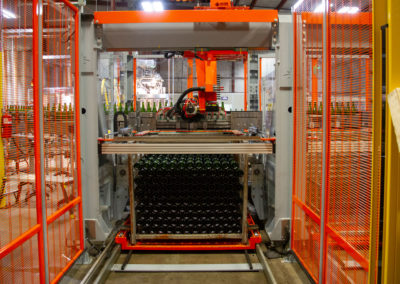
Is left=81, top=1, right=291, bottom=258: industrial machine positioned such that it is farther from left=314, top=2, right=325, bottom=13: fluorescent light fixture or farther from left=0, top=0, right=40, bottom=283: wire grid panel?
left=0, top=0, right=40, bottom=283: wire grid panel

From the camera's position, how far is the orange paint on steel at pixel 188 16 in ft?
9.46

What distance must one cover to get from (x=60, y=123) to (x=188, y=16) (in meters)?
1.69

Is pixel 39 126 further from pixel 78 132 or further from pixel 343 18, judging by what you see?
pixel 343 18

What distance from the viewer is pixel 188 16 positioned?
9.57ft

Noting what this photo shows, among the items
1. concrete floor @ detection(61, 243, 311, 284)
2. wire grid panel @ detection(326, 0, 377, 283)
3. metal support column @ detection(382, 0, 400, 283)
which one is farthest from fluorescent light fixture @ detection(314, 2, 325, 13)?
concrete floor @ detection(61, 243, 311, 284)

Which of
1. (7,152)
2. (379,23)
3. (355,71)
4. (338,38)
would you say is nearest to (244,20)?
(338,38)

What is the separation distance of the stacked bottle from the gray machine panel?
1.35 m

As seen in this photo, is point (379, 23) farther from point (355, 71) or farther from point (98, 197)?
point (98, 197)

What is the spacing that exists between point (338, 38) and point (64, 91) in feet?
7.52

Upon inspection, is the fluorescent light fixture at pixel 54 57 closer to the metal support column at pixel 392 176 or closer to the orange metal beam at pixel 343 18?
the orange metal beam at pixel 343 18

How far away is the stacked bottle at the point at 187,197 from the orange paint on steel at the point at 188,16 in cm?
155

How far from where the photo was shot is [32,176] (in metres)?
2.02

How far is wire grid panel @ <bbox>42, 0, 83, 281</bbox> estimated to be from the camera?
224 centimetres

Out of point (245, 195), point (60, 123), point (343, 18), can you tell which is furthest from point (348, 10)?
point (60, 123)
